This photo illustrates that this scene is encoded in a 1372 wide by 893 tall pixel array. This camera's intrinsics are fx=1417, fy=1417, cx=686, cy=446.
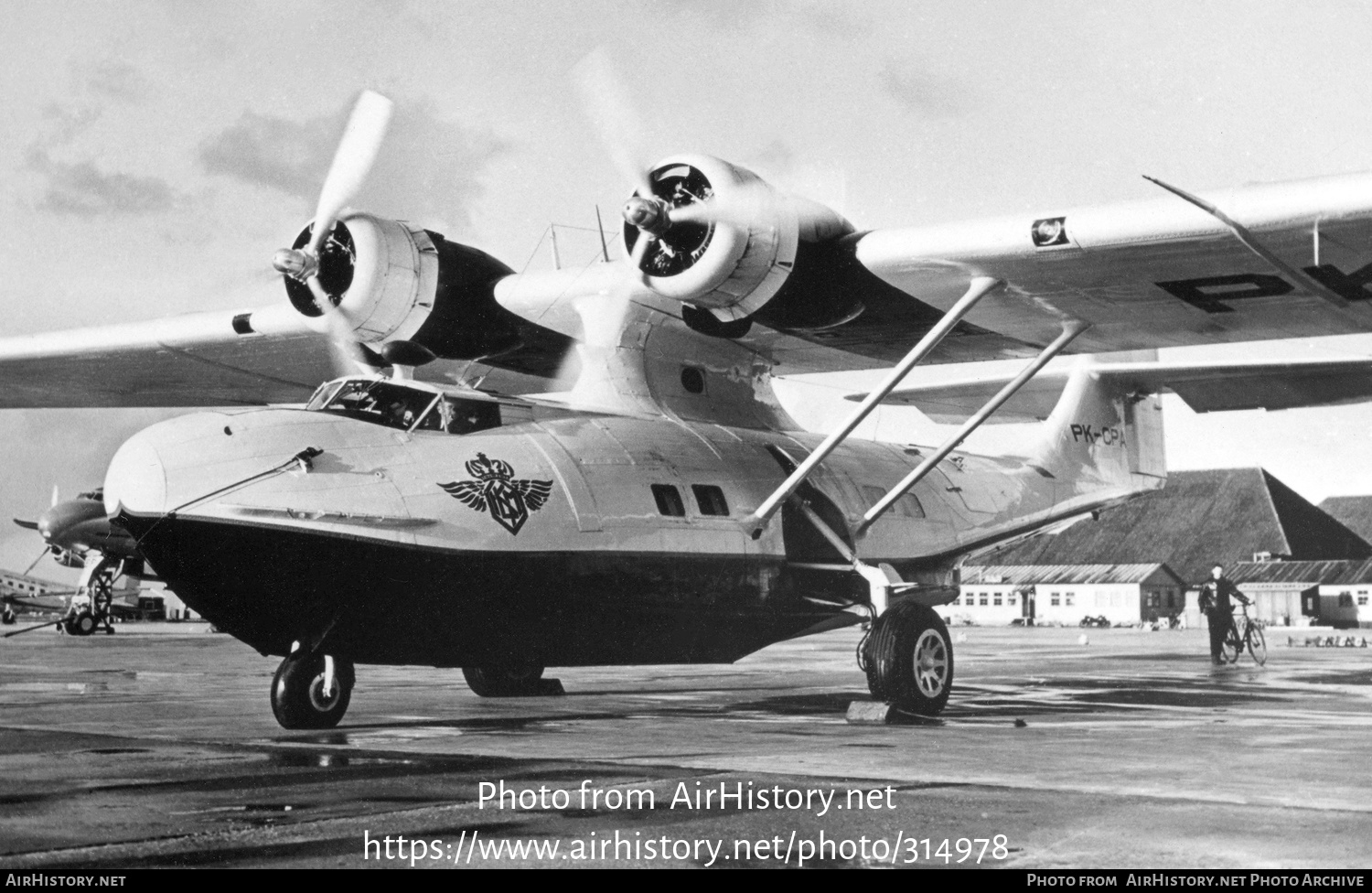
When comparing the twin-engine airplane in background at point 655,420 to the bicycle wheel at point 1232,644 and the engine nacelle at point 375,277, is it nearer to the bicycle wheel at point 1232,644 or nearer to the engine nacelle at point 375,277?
the engine nacelle at point 375,277

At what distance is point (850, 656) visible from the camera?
82.3ft

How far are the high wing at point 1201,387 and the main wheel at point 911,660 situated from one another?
13.9 feet

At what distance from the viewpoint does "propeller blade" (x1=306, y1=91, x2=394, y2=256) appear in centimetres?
1241

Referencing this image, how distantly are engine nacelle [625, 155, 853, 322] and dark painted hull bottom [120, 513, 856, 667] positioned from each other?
219 cm

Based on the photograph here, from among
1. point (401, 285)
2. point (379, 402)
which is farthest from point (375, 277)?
point (379, 402)

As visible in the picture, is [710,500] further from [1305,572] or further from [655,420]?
[1305,572]

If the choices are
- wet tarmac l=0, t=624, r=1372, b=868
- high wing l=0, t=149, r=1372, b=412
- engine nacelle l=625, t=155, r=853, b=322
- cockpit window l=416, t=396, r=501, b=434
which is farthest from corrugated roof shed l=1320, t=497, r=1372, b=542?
cockpit window l=416, t=396, r=501, b=434

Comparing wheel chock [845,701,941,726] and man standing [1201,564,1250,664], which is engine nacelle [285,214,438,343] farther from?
man standing [1201,564,1250,664]

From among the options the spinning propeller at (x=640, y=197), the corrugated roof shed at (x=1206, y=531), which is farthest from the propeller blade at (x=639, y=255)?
the corrugated roof shed at (x=1206, y=531)

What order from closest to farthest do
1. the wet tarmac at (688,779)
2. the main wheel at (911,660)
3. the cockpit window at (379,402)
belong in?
the wet tarmac at (688,779) < the cockpit window at (379,402) < the main wheel at (911,660)

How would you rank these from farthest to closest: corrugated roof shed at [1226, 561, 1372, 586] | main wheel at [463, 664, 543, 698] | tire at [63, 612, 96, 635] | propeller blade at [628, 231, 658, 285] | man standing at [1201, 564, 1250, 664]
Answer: corrugated roof shed at [1226, 561, 1372, 586], tire at [63, 612, 96, 635], man standing at [1201, 564, 1250, 664], main wheel at [463, 664, 543, 698], propeller blade at [628, 231, 658, 285]

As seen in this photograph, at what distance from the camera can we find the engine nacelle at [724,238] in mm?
11227

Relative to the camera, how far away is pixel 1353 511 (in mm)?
61844
